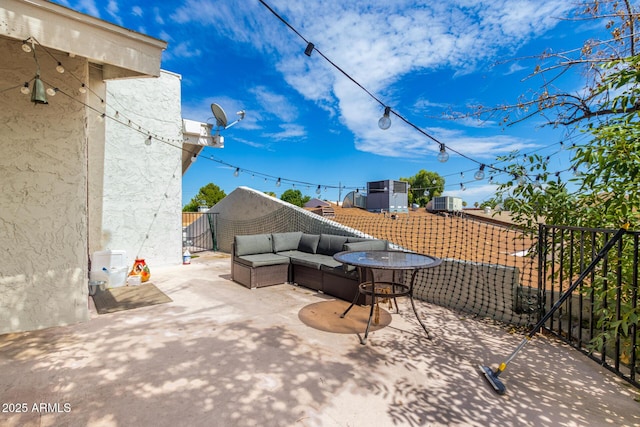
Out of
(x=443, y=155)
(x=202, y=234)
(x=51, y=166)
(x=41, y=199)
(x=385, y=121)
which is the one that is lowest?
(x=202, y=234)

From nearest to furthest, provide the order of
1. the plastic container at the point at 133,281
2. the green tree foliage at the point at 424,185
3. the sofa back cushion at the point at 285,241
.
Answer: the plastic container at the point at 133,281
the sofa back cushion at the point at 285,241
the green tree foliage at the point at 424,185

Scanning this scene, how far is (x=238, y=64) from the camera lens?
9.25 meters

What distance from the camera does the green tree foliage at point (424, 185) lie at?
32.6 meters

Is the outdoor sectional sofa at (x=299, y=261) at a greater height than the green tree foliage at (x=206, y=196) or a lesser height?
lesser

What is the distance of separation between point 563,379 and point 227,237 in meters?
8.91

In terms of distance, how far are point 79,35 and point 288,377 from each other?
3631 millimetres

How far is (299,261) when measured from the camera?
5.10 m

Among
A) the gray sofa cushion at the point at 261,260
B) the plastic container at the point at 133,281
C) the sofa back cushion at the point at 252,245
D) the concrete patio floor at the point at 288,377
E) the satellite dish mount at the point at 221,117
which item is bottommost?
the plastic container at the point at 133,281

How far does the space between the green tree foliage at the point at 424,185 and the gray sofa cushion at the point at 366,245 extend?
29.8 m

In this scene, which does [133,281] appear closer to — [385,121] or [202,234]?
[385,121]

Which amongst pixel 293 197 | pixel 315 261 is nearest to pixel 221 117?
pixel 315 261

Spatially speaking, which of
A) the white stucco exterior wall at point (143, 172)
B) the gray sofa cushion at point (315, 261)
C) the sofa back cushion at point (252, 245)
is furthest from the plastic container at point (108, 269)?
the gray sofa cushion at point (315, 261)

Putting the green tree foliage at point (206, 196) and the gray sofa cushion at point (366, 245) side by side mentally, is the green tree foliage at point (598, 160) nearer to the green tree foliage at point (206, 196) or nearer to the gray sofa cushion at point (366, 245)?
the gray sofa cushion at point (366, 245)

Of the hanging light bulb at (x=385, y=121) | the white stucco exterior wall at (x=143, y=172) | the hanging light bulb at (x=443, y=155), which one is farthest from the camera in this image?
the white stucco exterior wall at (x=143, y=172)
